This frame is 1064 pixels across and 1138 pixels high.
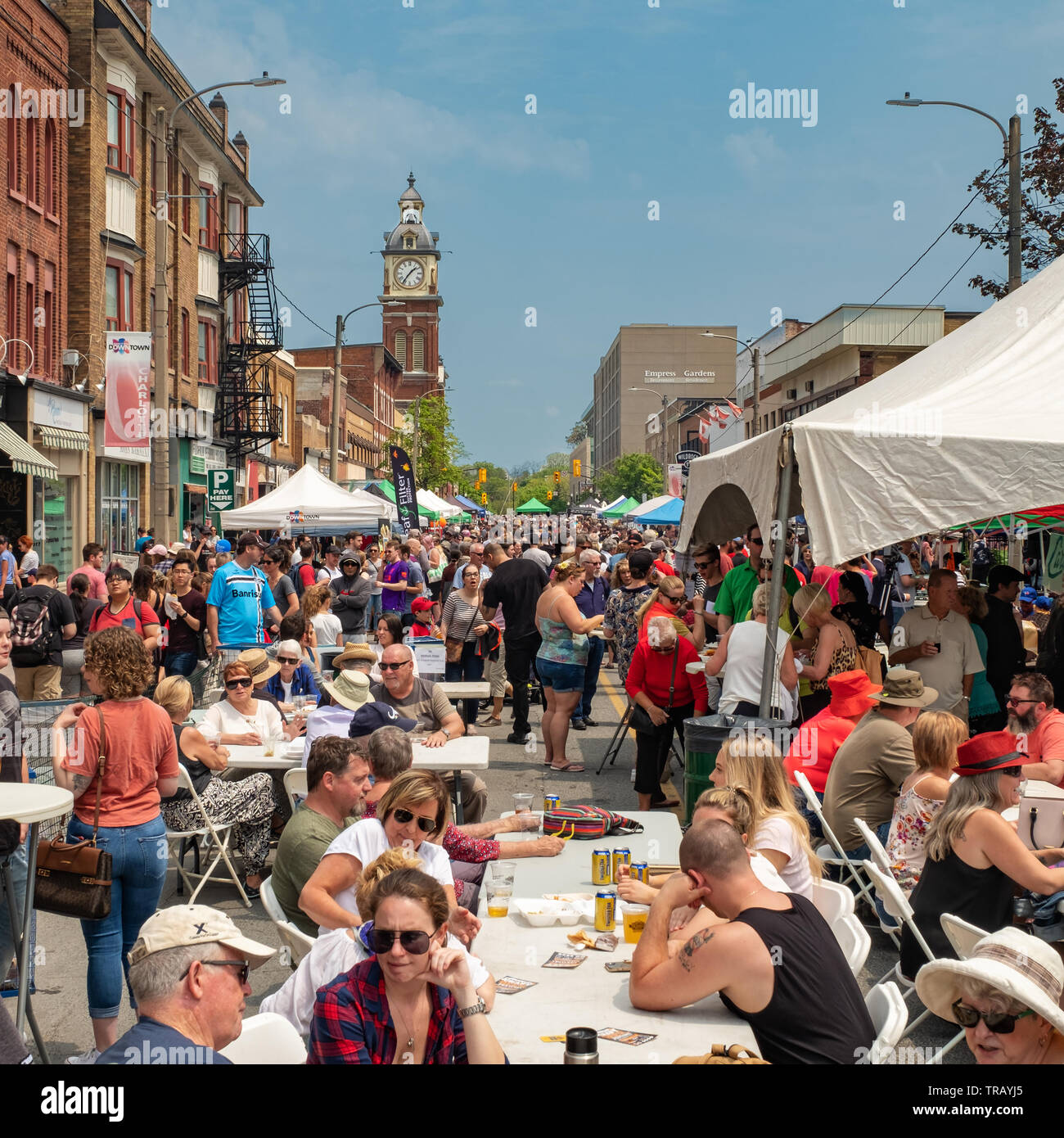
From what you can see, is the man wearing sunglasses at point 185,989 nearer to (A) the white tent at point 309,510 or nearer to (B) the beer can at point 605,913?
(B) the beer can at point 605,913

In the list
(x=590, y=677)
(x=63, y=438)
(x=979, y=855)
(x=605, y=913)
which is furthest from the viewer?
(x=63, y=438)

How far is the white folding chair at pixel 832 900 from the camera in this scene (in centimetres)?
482

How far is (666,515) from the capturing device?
84.9 ft

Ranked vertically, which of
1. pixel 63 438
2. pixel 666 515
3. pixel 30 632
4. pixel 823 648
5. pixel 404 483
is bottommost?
pixel 823 648

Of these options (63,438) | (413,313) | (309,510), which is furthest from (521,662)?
(413,313)

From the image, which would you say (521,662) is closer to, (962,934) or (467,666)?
(467,666)

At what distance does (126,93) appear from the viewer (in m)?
28.4

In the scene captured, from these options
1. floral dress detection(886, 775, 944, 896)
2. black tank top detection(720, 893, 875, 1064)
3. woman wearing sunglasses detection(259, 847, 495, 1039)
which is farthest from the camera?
floral dress detection(886, 775, 944, 896)

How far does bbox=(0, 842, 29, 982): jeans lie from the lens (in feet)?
16.2

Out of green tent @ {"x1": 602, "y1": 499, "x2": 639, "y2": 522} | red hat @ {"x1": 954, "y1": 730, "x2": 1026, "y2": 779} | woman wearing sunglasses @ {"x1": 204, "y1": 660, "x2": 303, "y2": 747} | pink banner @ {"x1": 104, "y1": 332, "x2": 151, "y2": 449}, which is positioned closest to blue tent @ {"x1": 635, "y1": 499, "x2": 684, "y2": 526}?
pink banner @ {"x1": 104, "y1": 332, "x2": 151, "y2": 449}

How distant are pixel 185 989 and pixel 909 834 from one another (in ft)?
14.1

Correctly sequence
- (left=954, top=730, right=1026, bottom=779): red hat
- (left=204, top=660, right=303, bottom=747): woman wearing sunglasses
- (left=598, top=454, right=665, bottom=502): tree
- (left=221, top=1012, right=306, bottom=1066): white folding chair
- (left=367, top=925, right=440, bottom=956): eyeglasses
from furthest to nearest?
(left=598, top=454, right=665, bottom=502): tree
(left=204, top=660, right=303, bottom=747): woman wearing sunglasses
(left=954, top=730, right=1026, bottom=779): red hat
(left=367, top=925, right=440, bottom=956): eyeglasses
(left=221, top=1012, right=306, bottom=1066): white folding chair

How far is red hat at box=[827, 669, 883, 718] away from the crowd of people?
17 millimetres

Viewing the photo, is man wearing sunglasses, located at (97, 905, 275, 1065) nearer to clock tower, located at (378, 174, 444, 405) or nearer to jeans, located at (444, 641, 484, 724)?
jeans, located at (444, 641, 484, 724)
